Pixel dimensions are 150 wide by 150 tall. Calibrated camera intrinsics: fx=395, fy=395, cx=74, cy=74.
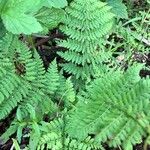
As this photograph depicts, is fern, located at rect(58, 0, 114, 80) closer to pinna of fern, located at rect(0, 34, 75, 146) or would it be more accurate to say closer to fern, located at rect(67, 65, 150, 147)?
pinna of fern, located at rect(0, 34, 75, 146)

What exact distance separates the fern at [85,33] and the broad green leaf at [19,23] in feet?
0.84

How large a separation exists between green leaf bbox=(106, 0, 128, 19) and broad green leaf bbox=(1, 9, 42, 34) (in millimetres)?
815

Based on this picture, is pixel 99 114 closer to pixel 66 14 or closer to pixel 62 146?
pixel 62 146

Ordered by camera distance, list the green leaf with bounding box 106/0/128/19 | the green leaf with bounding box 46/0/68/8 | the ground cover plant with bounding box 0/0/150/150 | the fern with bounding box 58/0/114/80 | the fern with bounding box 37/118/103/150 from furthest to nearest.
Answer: the green leaf with bounding box 106/0/128/19
the green leaf with bounding box 46/0/68/8
the fern with bounding box 58/0/114/80
the fern with bounding box 37/118/103/150
the ground cover plant with bounding box 0/0/150/150

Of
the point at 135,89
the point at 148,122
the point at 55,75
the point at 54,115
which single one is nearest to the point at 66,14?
the point at 55,75

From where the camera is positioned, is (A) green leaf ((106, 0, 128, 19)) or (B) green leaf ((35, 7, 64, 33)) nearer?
(B) green leaf ((35, 7, 64, 33))

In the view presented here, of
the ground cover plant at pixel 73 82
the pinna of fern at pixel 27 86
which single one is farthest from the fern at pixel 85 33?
the pinna of fern at pixel 27 86

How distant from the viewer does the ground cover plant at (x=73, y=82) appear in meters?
1.96

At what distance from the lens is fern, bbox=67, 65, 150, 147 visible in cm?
180

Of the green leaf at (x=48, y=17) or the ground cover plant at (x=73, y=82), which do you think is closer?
the ground cover plant at (x=73, y=82)

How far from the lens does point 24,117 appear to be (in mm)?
2455

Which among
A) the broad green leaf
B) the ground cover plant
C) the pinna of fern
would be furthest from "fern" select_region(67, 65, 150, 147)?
the broad green leaf

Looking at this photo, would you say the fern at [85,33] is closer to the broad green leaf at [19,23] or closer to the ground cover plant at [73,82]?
the ground cover plant at [73,82]

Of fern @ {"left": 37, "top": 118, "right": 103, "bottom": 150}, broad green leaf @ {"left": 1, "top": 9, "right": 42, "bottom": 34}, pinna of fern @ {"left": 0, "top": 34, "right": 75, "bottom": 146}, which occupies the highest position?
broad green leaf @ {"left": 1, "top": 9, "right": 42, "bottom": 34}
